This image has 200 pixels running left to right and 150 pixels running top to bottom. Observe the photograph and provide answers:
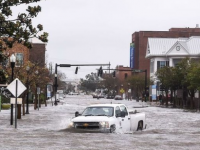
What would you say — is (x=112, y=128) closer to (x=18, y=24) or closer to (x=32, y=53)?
(x=18, y=24)

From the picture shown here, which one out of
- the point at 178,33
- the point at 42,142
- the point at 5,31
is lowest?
the point at 42,142

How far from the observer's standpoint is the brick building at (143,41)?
499 ft

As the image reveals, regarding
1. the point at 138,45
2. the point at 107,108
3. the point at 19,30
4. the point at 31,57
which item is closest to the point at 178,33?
the point at 138,45

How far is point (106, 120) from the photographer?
24.8m

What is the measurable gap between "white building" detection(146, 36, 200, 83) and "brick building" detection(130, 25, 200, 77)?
24.7 metres

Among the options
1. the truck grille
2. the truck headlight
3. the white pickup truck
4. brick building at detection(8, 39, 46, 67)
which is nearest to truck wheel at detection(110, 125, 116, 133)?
the white pickup truck

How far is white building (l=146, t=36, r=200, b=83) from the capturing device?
117 metres

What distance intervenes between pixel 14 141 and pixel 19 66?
2659 cm

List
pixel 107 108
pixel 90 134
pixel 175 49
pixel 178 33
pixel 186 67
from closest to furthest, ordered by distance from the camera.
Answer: pixel 90 134 → pixel 107 108 → pixel 186 67 → pixel 175 49 → pixel 178 33

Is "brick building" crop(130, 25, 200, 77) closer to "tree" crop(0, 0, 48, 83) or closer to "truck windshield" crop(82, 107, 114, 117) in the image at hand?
"truck windshield" crop(82, 107, 114, 117)

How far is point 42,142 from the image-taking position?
20172 millimetres

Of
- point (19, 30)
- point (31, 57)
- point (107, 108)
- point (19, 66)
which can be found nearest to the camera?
point (19, 30)

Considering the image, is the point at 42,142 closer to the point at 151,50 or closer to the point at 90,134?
the point at 90,134

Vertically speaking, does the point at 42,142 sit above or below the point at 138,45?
below
